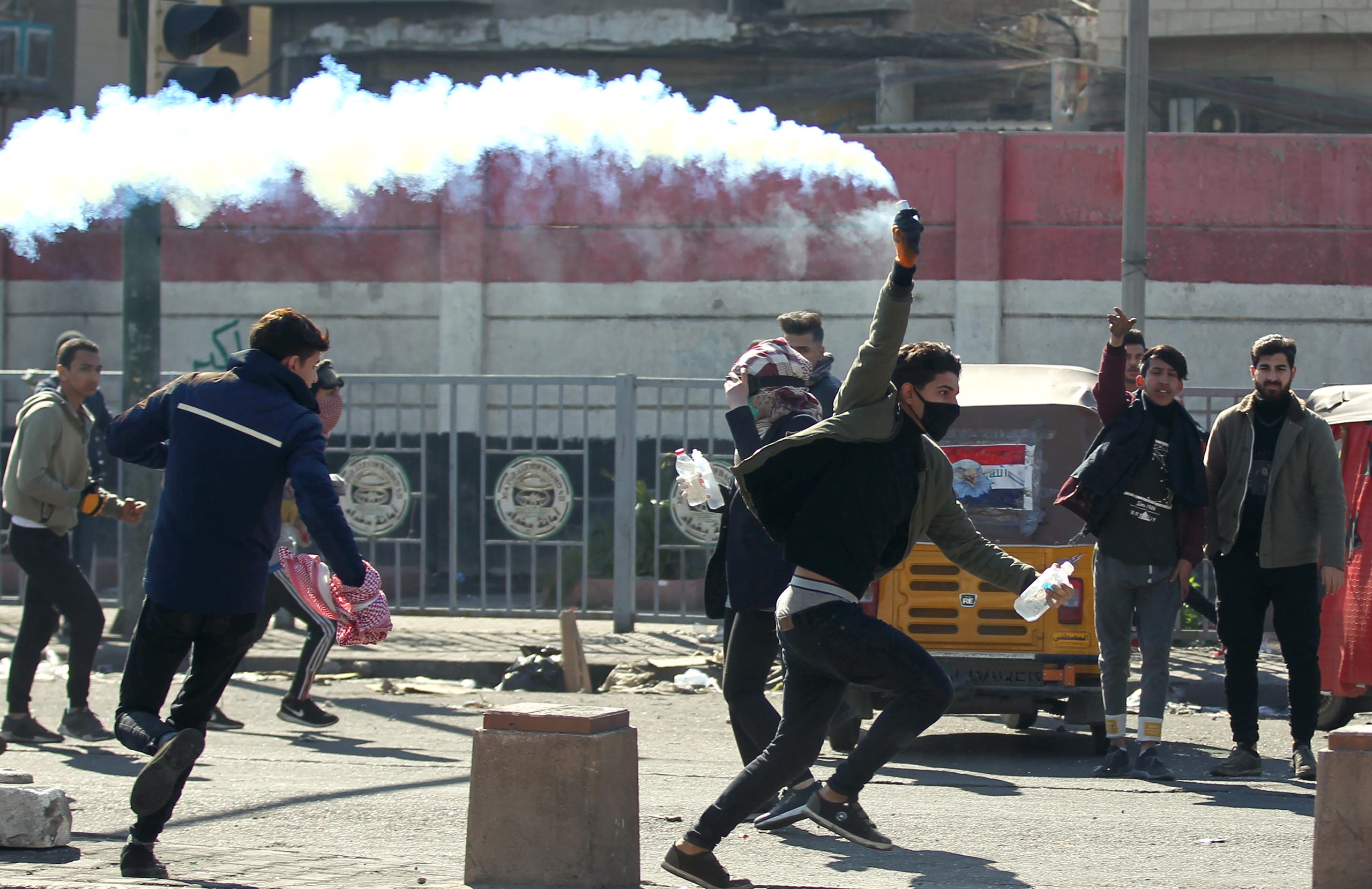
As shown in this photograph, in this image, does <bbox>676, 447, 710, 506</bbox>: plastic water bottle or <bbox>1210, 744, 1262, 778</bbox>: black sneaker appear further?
<bbox>1210, 744, 1262, 778</bbox>: black sneaker

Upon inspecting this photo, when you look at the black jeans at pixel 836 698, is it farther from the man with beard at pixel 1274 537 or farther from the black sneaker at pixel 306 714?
the black sneaker at pixel 306 714

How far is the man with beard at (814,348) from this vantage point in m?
6.67

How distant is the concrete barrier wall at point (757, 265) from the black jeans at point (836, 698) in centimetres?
1005

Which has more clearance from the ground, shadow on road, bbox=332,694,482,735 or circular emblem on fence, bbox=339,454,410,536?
circular emblem on fence, bbox=339,454,410,536

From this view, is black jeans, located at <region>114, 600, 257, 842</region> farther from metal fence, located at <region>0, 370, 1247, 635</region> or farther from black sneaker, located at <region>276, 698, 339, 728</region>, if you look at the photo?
metal fence, located at <region>0, 370, 1247, 635</region>

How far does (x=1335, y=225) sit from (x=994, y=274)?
3047 mm

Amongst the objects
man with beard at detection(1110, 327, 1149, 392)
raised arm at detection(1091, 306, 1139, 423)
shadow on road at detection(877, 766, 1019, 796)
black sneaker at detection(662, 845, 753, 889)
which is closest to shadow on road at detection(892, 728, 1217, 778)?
shadow on road at detection(877, 766, 1019, 796)

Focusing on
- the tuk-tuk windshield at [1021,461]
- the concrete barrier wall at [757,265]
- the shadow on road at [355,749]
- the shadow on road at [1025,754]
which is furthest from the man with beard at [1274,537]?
the concrete barrier wall at [757,265]

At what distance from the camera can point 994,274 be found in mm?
14742

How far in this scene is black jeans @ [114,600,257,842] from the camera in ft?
16.7

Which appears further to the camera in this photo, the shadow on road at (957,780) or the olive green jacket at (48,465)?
the olive green jacket at (48,465)

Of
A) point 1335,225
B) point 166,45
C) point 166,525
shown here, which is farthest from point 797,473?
point 1335,225

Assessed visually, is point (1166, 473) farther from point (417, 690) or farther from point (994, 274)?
point (994, 274)

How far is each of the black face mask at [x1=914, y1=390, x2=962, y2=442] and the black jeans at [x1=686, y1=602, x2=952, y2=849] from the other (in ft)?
1.97
